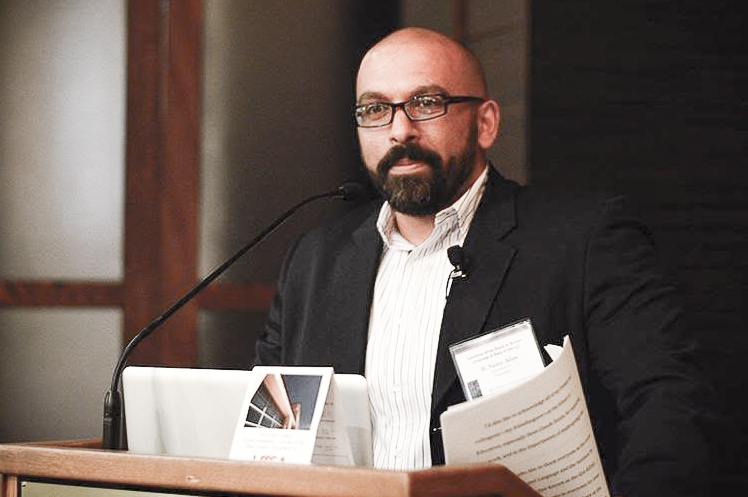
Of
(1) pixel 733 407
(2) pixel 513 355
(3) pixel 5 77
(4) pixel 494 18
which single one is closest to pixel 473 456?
(2) pixel 513 355

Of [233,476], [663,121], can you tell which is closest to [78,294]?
[663,121]

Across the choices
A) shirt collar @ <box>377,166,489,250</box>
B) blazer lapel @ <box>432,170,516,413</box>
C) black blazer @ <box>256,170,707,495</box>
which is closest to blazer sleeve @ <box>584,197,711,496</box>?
black blazer @ <box>256,170,707,495</box>

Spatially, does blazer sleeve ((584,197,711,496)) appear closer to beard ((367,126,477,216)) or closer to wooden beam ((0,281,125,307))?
beard ((367,126,477,216))

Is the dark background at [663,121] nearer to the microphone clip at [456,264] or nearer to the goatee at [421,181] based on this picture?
the goatee at [421,181]

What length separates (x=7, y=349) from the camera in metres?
3.68

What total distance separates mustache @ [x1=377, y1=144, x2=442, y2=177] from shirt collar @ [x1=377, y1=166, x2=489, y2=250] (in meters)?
0.10

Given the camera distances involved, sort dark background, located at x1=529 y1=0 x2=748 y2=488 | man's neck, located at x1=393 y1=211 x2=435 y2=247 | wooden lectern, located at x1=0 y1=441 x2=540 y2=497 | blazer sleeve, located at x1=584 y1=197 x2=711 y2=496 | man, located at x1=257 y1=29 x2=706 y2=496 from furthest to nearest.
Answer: dark background, located at x1=529 y1=0 x2=748 y2=488
man's neck, located at x1=393 y1=211 x2=435 y2=247
man, located at x1=257 y1=29 x2=706 y2=496
blazer sleeve, located at x1=584 y1=197 x2=711 y2=496
wooden lectern, located at x1=0 y1=441 x2=540 y2=497

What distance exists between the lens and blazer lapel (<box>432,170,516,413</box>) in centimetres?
220

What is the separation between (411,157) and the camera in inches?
94.4

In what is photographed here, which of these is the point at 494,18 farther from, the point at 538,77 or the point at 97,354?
the point at 97,354

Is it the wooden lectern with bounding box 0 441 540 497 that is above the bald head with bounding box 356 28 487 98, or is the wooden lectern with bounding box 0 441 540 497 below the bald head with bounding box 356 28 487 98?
below

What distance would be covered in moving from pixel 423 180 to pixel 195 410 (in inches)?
33.7

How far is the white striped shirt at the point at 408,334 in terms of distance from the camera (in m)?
2.25

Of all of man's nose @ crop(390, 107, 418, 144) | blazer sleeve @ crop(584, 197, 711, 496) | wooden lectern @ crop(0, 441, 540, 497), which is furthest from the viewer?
man's nose @ crop(390, 107, 418, 144)
